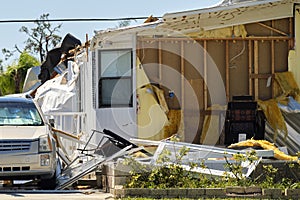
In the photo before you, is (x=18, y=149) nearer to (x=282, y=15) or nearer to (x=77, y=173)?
(x=77, y=173)

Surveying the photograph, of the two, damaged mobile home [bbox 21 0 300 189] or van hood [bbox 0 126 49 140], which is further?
damaged mobile home [bbox 21 0 300 189]

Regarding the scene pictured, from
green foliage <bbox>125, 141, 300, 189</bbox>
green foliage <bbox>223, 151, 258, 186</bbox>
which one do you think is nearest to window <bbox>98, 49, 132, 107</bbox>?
green foliage <bbox>125, 141, 300, 189</bbox>

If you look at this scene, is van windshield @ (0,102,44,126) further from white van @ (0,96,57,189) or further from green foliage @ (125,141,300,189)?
green foliage @ (125,141,300,189)

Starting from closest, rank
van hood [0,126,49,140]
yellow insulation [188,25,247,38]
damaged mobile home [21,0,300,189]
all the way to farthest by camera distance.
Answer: van hood [0,126,49,140] < damaged mobile home [21,0,300,189] < yellow insulation [188,25,247,38]

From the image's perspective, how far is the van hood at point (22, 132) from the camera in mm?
13023

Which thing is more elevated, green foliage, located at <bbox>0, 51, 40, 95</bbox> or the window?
green foliage, located at <bbox>0, 51, 40, 95</bbox>

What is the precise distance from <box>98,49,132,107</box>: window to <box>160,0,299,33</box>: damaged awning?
131 cm

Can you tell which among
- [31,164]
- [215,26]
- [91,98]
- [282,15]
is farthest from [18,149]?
[282,15]

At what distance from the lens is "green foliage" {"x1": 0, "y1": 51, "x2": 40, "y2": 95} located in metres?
41.8

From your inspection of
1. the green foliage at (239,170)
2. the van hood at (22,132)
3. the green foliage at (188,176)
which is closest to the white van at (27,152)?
the van hood at (22,132)

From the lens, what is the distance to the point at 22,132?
1327 centimetres

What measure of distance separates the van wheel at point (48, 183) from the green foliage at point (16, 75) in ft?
94.4

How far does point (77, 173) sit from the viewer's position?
13531 millimetres

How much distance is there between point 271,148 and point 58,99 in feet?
30.6
